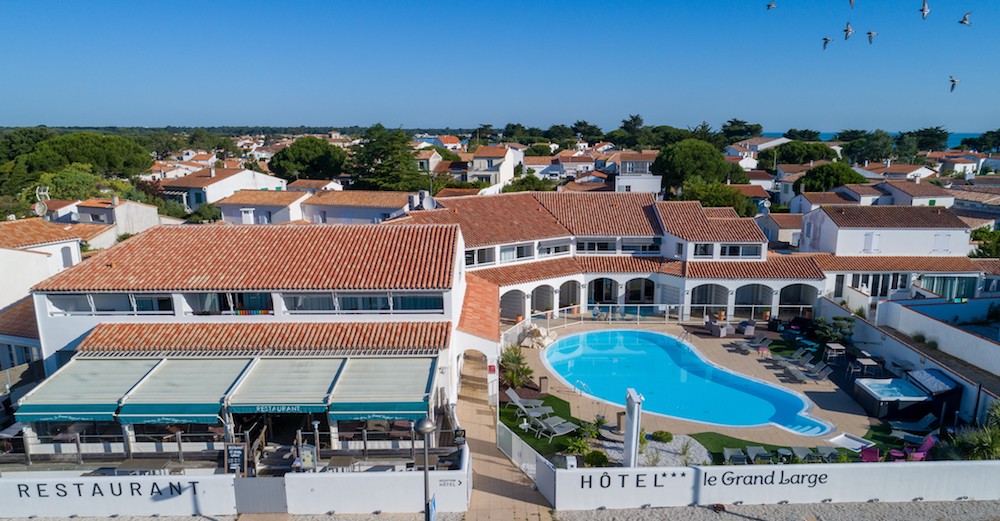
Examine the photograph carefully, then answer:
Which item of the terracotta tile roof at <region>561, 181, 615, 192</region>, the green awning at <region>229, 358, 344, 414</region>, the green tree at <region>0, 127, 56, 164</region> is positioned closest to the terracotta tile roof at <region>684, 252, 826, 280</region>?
the green awning at <region>229, 358, 344, 414</region>

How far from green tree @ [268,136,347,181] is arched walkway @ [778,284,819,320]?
75.5 meters

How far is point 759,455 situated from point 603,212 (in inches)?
985

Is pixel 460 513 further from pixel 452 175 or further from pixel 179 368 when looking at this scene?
pixel 452 175

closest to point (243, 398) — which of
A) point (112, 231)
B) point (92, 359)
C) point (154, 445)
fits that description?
point (154, 445)

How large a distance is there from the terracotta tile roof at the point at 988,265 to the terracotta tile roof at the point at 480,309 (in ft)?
105

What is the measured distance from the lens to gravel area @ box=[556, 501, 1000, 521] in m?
17.9

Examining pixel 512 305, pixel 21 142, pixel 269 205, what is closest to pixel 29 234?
pixel 269 205

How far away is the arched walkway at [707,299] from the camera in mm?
39625

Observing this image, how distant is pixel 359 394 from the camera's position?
1998cm

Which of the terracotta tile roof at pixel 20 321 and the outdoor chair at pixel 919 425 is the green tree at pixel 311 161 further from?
the outdoor chair at pixel 919 425

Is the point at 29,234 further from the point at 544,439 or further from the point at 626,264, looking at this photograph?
the point at 626,264

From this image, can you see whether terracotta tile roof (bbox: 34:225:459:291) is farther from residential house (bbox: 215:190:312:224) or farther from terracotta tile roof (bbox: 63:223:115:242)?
residential house (bbox: 215:190:312:224)

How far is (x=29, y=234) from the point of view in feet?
129

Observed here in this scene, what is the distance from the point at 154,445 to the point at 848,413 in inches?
1086
